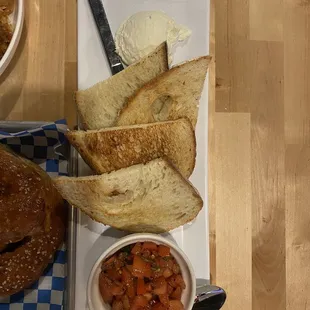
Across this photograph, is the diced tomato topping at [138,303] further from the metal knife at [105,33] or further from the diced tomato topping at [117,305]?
the metal knife at [105,33]

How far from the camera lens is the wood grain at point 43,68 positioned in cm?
104

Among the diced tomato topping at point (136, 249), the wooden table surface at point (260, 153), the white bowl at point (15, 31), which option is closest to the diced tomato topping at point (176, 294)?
the diced tomato topping at point (136, 249)

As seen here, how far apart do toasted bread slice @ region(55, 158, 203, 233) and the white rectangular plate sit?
0.07 meters

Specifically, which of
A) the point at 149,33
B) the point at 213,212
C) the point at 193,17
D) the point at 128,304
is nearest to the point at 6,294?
the point at 128,304

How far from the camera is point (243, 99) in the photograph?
3.76 feet

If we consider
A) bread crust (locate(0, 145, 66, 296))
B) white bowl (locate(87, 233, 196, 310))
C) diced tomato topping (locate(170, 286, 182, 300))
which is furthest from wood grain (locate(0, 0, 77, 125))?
diced tomato topping (locate(170, 286, 182, 300))

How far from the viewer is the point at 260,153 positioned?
1146mm

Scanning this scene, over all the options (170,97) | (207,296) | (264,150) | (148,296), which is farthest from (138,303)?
(264,150)

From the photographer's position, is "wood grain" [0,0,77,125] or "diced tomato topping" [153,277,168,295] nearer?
"diced tomato topping" [153,277,168,295]

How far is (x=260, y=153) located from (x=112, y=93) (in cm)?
42

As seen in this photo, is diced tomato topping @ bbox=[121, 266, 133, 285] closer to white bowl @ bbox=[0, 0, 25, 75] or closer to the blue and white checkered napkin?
the blue and white checkered napkin

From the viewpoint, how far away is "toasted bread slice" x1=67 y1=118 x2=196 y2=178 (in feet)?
2.87

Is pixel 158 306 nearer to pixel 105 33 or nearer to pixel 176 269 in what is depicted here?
pixel 176 269

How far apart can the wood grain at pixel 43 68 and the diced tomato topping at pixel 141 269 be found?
0.37 meters
